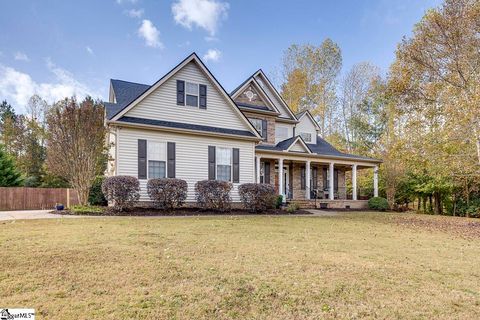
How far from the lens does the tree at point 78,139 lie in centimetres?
1274

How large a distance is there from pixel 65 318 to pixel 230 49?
23.2 meters

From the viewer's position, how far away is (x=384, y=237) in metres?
8.88

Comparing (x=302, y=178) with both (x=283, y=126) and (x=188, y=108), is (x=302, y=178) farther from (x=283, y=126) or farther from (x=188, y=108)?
(x=188, y=108)

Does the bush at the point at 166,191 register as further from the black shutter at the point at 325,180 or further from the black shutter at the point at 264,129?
the black shutter at the point at 325,180

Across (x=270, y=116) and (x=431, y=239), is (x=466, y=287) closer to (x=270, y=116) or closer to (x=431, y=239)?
(x=431, y=239)

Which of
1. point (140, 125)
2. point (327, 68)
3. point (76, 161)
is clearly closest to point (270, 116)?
point (140, 125)

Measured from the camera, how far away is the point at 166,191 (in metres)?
13.0

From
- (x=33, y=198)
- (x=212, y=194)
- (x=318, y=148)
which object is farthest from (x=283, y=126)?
(x=33, y=198)

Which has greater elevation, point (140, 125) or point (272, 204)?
point (140, 125)

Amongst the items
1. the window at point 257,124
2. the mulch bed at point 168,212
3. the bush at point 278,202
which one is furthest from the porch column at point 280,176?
the mulch bed at point 168,212

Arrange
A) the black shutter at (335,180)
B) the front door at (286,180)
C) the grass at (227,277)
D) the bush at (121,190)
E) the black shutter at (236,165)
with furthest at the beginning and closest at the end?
the black shutter at (335,180) → the front door at (286,180) → the black shutter at (236,165) → the bush at (121,190) → the grass at (227,277)

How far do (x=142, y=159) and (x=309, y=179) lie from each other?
11.2m

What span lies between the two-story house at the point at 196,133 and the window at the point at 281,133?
75 centimetres
